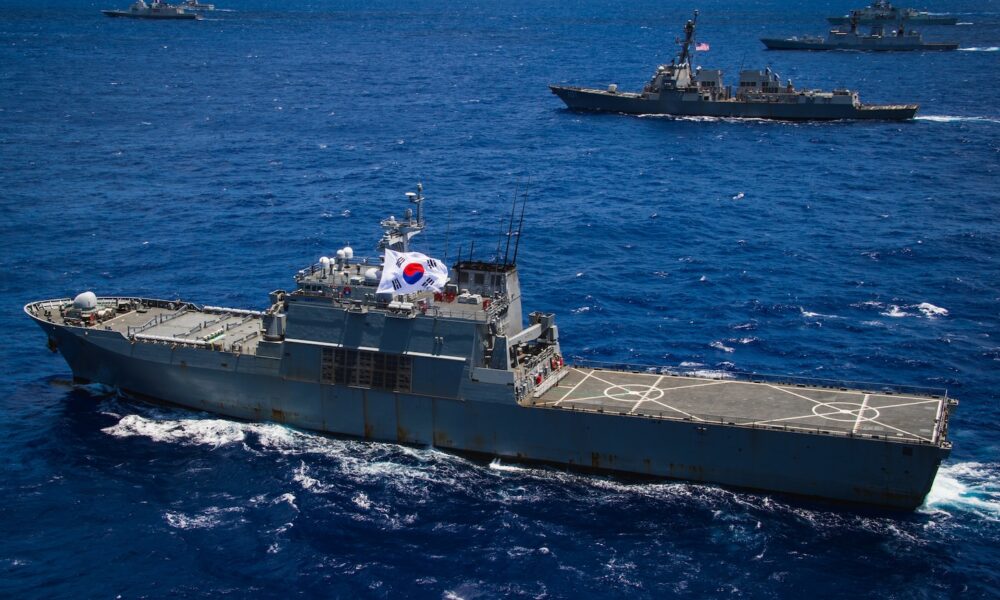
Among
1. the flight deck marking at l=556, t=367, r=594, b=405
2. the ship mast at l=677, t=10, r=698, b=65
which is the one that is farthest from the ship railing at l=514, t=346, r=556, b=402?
the ship mast at l=677, t=10, r=698, b=65

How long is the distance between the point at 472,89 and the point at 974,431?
122m

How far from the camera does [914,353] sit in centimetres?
5700

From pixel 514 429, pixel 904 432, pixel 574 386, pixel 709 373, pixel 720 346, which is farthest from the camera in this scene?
pixel 720 346

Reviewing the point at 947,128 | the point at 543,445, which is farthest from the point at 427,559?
the point at 947,128

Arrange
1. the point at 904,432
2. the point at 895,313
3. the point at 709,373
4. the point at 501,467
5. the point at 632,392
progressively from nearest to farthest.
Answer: the point at 904,432 → the point at 501,467 → the point at 632,392 → the point at 709,373 → the point at 895,313

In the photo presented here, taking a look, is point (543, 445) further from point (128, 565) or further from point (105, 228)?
point (105, 228)

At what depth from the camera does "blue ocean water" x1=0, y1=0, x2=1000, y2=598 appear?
38.1m

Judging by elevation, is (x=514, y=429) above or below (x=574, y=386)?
below

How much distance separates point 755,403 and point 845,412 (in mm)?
3860

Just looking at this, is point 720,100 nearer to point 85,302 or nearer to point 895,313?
point 895,313

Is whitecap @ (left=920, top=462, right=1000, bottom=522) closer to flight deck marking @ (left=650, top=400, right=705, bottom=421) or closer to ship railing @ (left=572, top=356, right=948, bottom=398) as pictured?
ship railing @ (left=572, top=356, right=948, bottom=398)

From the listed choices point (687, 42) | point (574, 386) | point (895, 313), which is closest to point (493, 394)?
point (574, 386)

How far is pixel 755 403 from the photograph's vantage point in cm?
4547

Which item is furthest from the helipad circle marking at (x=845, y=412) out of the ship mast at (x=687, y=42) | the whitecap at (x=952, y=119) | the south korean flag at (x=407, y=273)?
the whitecap at (x=952, y=119)
